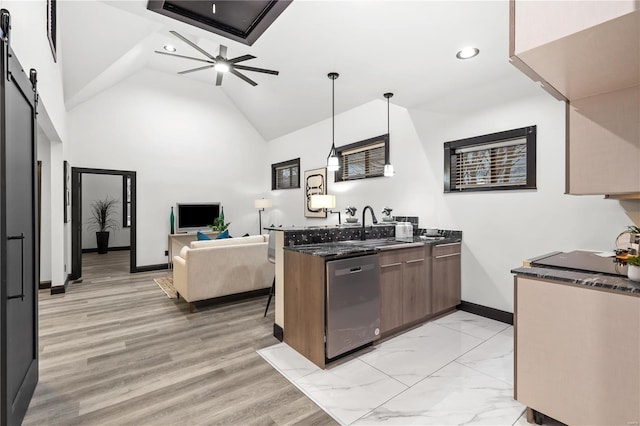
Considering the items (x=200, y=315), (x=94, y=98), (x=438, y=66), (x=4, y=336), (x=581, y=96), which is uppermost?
(x=94, y=98)

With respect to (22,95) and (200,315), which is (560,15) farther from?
(200,315)

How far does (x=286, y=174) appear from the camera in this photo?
7.19 metres

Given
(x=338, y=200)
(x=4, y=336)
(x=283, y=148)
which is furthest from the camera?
(x=283, y=148)

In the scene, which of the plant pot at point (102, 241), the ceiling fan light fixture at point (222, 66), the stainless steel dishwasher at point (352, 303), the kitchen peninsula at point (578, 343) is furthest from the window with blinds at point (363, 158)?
the plant pot at point (102, 241)

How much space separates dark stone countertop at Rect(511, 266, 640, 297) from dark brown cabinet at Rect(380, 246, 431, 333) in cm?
122

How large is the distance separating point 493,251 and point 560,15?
2801 millimetres

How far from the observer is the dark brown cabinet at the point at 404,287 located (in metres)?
2.84

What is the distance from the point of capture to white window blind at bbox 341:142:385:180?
4.81 meters

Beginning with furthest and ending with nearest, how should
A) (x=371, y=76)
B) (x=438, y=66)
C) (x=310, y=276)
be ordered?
1. (x=371, y=76)
2. (x=438, y=66)
3. (x=310, y=276)

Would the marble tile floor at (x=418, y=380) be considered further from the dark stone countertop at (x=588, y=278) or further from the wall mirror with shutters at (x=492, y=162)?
the wall mirror with shutters at (x=492, y=162)

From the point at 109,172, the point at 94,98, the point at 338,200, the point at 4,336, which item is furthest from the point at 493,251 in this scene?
the point at 94,98

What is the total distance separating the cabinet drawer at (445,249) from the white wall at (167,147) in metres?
5.30

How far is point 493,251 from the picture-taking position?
343 cm

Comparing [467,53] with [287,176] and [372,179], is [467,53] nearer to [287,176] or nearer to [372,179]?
→ [372,179]
